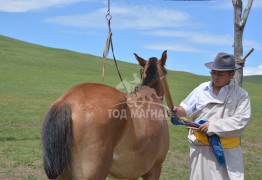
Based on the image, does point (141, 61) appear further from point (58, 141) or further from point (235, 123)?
point (58, 141)

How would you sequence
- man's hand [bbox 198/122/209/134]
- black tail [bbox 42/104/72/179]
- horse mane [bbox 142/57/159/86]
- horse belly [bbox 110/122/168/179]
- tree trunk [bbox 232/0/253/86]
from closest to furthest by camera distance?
black tail [bbox 42/104/72/179] < horse belly [bbox 110/122/168/179] < man's hand [bbox 198/122/209/134] < horse mane [bbox 142/57/159/86] < tree trunk [bbox 232/0/253/86]

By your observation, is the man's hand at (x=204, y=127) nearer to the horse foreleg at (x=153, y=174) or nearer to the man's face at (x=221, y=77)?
the man's face at (x=221, y=77)

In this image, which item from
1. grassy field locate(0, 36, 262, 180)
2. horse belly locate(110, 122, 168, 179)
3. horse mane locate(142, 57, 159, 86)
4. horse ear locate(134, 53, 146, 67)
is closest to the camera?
horse belly locate(110, 122, 168, 179)

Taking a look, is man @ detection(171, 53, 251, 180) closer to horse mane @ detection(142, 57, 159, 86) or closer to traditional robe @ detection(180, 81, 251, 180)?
traditional robe @ detection(180, 81, 251, 180)

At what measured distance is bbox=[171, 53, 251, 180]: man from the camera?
4281mm

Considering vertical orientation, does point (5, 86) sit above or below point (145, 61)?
below

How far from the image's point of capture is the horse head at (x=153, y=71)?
4.99 m

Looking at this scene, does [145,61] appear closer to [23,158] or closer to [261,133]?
[23,158]

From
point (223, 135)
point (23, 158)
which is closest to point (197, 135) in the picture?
point (223, 135)

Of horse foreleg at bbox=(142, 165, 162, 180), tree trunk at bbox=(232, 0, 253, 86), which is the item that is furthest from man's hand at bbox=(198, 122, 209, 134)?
tree trunk at bbox=(232, 0, 253, 86)

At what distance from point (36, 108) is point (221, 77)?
16.0m

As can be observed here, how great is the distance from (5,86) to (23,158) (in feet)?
70.4

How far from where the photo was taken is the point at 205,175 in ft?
14.8

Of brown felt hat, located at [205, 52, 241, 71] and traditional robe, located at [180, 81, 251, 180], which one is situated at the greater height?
brown felt hat, located at [205, 52, 241, 71]
